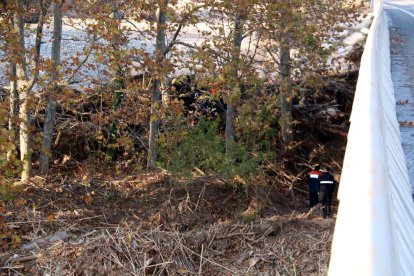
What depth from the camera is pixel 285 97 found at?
17.9m

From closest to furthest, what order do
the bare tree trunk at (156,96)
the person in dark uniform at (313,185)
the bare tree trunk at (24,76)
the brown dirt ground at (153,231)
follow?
1. the brown dirt ground at (153,231)
2. the bare tree trunk at (24,76)
3. the person in dark uniform at (313,185)
4. the bare tree trunk at (156,96)

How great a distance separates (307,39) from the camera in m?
16.9

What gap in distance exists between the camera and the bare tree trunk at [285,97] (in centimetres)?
1730

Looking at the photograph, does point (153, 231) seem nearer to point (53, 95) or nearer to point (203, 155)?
point (53, 95)

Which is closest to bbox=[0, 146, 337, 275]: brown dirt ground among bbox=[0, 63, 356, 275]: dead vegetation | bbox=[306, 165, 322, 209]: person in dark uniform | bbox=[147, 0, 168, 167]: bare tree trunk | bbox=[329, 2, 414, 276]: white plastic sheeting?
bbox=[0, 63, 356, 275]: dead vegetation

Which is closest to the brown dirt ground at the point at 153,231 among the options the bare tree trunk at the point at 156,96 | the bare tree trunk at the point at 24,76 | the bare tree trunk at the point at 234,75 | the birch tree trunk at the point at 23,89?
the birch tree trunk at the point at 23,89

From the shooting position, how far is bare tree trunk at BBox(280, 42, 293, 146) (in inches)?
681

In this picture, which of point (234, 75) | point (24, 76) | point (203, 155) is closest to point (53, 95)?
point (24, 76)

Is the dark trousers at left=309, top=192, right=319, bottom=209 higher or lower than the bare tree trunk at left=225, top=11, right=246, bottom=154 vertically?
lower

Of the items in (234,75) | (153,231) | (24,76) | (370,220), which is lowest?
(153,231)

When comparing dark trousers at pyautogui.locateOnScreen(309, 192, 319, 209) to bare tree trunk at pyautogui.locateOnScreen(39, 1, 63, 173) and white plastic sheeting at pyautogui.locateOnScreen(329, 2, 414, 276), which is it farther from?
white plastic sheeting at pyautogui.locateOnScreen(329, 2, 414, 276)

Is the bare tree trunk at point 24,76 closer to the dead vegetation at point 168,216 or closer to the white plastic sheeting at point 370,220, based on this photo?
the dead vegetation at point 168,216

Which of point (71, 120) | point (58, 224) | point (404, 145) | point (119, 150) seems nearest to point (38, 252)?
point (58, 224)

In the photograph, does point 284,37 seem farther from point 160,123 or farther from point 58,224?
point 58,224
